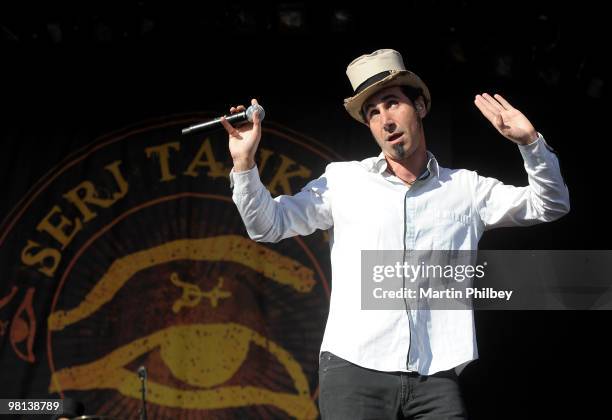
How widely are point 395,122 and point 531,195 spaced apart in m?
0.52

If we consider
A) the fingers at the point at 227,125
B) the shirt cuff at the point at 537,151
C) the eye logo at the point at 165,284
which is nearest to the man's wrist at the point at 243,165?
the fingers at the point at 227,125

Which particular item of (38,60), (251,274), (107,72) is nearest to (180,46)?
(107,72)

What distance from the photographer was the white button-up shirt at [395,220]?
3127 millimetres

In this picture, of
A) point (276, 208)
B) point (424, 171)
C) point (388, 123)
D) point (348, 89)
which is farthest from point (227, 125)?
point (348, 89)

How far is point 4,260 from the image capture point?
581 centimetres

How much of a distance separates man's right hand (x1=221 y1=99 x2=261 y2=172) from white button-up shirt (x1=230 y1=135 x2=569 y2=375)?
0.12 feet

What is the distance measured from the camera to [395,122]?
11.3 ft

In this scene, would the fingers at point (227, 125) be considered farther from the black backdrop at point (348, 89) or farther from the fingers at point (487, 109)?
the black backdrop at point (348, 89)

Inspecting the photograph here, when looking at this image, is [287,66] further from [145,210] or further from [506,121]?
[506,121]

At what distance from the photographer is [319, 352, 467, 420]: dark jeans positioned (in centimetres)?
304

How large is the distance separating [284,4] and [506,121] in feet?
9.21

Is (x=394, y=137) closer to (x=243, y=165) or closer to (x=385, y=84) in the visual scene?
(x=385, y=84)

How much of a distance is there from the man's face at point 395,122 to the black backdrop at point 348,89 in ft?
7.30

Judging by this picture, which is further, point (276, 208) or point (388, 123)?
point (388, 123)
